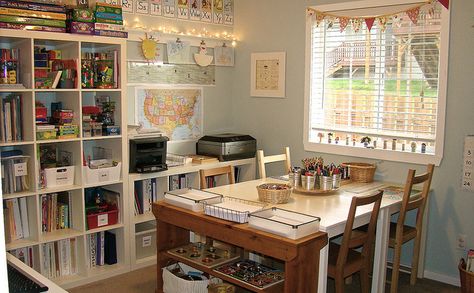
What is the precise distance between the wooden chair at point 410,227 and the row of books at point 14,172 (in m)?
2.48

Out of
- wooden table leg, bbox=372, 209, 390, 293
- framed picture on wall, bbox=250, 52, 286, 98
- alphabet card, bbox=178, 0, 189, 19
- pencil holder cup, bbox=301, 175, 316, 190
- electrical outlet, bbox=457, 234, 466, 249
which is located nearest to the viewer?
wooden table leg, bbox=372, 209, 390, 293

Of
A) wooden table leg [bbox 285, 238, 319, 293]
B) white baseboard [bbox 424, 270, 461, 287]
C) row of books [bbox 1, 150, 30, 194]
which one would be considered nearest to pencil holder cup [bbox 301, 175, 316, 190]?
wooden table leg [bbox 285, 238, 319, 293]

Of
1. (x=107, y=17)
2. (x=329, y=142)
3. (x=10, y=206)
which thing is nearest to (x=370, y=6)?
(x=329, y=142)

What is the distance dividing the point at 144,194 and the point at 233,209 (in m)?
1.38

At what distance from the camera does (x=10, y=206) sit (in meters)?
3.39

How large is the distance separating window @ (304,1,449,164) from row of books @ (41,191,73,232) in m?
2.06

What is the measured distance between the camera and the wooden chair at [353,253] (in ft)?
9.20

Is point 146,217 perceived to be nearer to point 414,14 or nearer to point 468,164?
point 468,164

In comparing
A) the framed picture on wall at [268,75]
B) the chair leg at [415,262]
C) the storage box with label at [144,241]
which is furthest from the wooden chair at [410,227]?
the storage box with label at [144,241]

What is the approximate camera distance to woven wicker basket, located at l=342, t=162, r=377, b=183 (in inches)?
153

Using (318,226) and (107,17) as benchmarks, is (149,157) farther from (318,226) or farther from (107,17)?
(318,226)

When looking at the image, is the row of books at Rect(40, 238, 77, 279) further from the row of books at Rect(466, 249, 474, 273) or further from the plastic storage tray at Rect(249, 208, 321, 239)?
the row of books at Rect(466, 249, 474, 273)

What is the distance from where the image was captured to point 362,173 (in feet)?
12.8

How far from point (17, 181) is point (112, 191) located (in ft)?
2.44
